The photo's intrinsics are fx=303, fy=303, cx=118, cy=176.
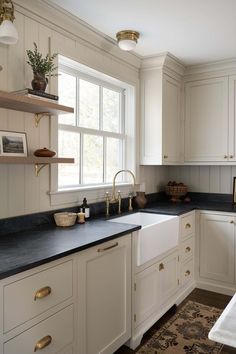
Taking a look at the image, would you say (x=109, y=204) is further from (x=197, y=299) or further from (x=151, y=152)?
(x=197, y=299)

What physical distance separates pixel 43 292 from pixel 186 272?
2.03 metres

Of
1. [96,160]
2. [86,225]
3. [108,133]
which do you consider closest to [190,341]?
[86,225]

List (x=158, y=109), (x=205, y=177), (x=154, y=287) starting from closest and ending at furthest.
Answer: (x=154, y=287)
(x=158, y=109)
(x=205, y=177)

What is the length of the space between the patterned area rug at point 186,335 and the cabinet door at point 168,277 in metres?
0.20

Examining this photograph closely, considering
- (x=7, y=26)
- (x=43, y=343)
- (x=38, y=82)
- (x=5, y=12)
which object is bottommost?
(x=43, y=343)

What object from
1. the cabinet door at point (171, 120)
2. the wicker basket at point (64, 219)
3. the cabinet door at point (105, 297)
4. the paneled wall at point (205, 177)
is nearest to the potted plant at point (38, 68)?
the wicker basket at point (64, 219)

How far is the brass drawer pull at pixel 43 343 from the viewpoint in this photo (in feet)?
4.62

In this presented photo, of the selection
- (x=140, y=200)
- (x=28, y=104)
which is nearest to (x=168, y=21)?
(x=28, y=104)

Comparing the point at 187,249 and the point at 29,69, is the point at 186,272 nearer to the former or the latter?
the point at 187,249

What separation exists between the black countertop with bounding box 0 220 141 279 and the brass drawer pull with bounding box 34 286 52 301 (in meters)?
0.14

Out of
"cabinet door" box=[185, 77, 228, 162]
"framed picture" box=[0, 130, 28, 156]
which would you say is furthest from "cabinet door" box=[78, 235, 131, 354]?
"cabinet door" box=[185, 77, 228, 162]

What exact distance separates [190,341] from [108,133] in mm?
1950

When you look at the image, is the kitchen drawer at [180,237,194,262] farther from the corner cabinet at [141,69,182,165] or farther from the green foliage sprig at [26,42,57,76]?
the green foliage sprig at [26,42,57,76]

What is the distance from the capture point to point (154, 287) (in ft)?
8.11
